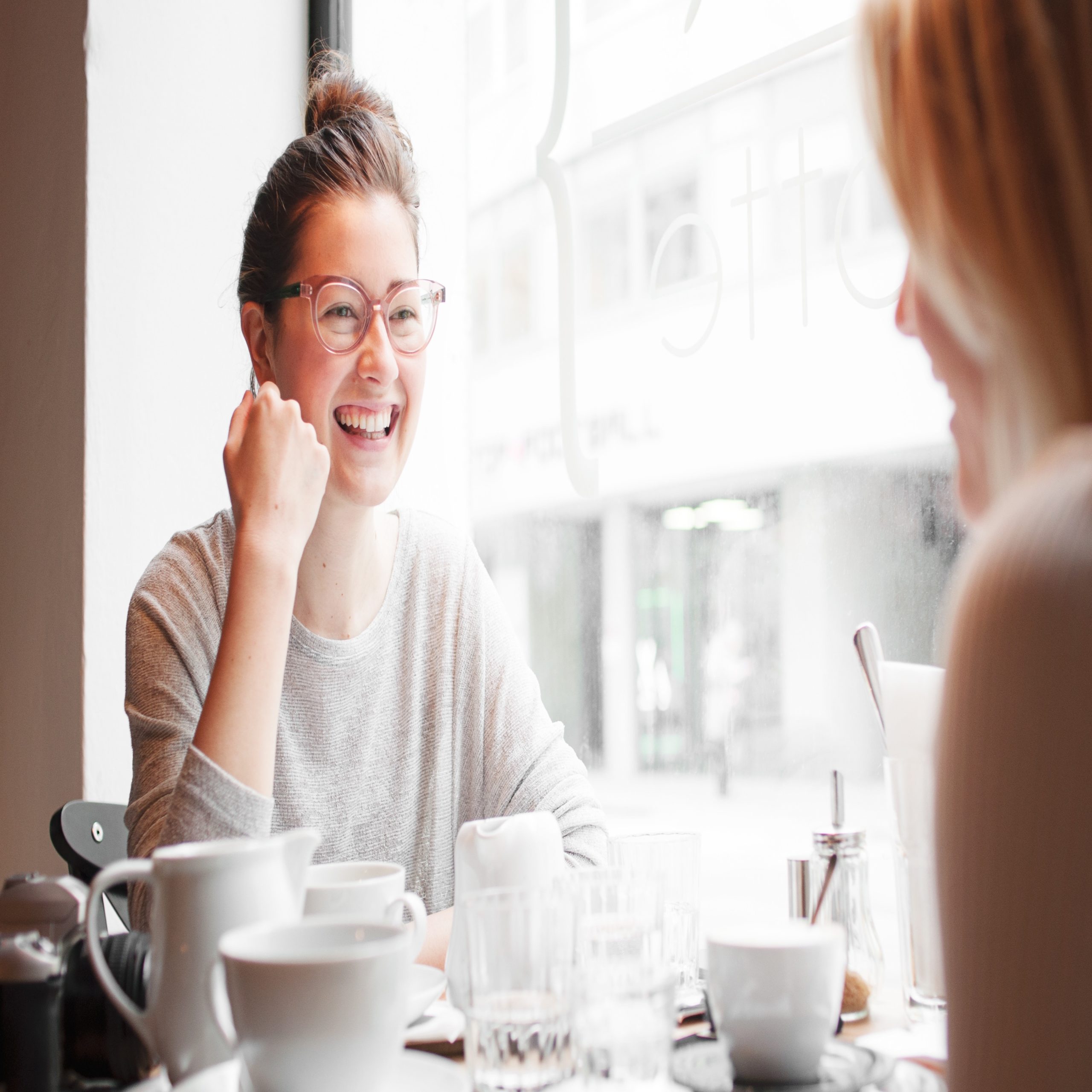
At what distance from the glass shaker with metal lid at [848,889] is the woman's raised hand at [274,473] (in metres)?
0.65

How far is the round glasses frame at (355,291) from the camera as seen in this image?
63.0 inches

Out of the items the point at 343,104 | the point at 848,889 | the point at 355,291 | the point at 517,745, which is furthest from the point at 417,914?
the point at 343,104

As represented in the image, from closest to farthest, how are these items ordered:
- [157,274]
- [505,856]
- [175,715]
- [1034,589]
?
[1034,589]
[505,856]
[175,715]
[157,274]

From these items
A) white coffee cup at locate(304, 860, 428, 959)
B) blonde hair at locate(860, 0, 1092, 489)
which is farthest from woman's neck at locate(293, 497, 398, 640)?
blonde hair at locate(860, 0, 1092, 489)

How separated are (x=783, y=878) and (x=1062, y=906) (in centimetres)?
145

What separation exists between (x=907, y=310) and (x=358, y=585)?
1.04m

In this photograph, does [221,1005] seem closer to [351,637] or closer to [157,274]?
[351,637]

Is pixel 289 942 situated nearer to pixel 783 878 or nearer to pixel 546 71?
pixel 783 878

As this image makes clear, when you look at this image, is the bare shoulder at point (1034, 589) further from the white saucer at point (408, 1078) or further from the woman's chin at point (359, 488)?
the woman's chin at point (359, 488)

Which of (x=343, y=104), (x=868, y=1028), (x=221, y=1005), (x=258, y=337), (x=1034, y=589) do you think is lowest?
(x=868, y=1028)

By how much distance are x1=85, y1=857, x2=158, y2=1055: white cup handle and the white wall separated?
1.58 meters

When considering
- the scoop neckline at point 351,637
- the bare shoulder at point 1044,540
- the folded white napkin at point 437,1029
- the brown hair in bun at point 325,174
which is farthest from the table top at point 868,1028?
the brown hair in bun at point 325,174

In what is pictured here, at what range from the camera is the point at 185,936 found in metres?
0.75

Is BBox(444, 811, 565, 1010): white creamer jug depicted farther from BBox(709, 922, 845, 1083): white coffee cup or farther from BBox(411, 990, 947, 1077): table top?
BBox(709, 922, 845, 1083): white coffee cup
